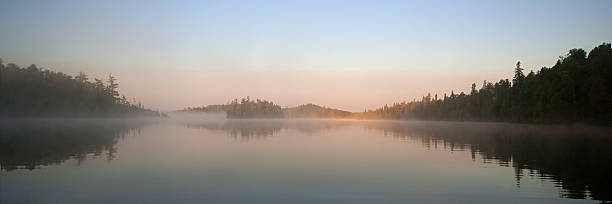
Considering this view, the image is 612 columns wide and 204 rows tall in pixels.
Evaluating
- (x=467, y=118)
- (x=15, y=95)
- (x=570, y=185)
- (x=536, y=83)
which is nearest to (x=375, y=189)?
(x=570, y=185)

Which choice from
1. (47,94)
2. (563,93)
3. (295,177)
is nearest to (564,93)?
(563,93)

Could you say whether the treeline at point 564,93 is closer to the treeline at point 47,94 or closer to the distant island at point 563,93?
the distant island at point 563,93

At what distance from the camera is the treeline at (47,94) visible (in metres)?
110

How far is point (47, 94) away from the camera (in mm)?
120812

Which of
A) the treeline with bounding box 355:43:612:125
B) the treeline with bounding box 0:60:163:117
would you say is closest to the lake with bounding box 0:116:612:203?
the treeline with bounding box 355:43:612:125

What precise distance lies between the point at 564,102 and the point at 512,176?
72.7m

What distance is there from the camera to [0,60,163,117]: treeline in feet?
359

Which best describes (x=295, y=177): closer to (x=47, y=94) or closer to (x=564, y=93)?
(x=564, y=93)

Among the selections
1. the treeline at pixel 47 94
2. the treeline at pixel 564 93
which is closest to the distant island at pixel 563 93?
the treeline at pixel 564 93

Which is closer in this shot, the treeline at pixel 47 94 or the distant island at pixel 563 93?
the distant island at pixel 563 93

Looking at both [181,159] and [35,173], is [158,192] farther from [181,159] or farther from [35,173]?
[181,159]

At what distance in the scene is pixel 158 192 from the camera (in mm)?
17375

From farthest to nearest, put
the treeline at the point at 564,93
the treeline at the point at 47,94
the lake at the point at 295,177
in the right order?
the treeline at the point at 47,94 < the treeline at the point at 564,93 < the lake at the point at 295,177

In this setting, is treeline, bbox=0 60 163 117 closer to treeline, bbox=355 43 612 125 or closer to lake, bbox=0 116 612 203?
lake, bbox=0 116 612 203
